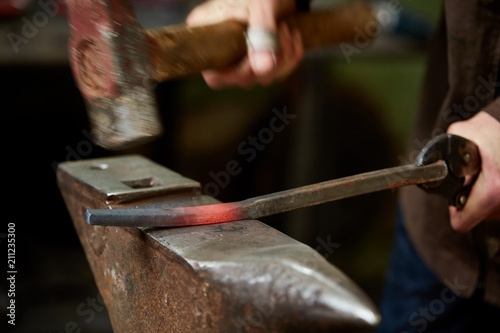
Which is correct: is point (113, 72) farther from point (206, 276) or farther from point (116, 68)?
point (206, 276)

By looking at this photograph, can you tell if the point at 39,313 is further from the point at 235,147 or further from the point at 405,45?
the point at 405,45

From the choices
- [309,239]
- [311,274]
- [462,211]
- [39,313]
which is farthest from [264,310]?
[309,239]

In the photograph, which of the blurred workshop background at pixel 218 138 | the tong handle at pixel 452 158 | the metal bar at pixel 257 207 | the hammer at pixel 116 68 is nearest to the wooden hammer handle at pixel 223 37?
the hammer at pixel 116 68

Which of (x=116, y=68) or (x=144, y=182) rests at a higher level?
(x=116, y=68)

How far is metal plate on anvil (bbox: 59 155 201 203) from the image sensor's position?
780mm

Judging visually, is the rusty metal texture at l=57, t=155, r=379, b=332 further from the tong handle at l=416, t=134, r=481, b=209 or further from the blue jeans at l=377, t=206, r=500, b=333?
the blue jeans at l=377, t=206, r=500, b=333

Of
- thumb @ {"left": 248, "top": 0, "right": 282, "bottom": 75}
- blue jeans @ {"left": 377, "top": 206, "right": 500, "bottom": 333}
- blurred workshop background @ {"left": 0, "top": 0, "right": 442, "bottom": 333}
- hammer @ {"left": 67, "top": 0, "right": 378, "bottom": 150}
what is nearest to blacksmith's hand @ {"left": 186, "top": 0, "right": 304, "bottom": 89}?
thumb @ {"left": 248, "top": 0, "right": 282, "bottom": 75}

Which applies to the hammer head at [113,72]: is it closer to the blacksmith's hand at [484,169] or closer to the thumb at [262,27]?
the thumb at [262,27]

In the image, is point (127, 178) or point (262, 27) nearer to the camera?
point (127, 178)

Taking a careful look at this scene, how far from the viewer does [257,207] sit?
711 mm

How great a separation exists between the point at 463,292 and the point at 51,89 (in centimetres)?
201

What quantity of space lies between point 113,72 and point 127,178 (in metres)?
0.16

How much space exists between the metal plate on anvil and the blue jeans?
0.61 meters

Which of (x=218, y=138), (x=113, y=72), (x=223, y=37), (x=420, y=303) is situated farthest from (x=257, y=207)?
(x=218, y=138)
